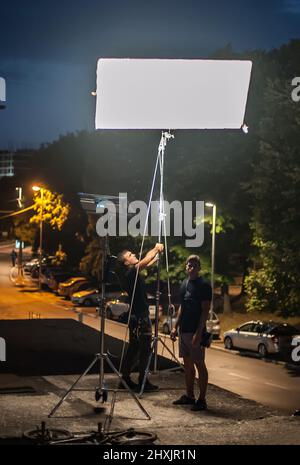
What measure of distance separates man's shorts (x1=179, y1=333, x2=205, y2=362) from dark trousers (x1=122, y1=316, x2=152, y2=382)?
0.85m

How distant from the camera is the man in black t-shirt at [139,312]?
9711 millimetres

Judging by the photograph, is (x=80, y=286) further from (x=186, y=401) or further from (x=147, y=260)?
(x=186, y=401)

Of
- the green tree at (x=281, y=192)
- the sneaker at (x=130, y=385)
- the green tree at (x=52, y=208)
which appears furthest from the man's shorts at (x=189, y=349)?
the green tree at (x=52, y=208)

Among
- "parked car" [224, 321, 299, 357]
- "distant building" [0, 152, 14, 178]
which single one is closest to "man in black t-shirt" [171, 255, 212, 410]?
"parked car" [224, 321, 299, 357]

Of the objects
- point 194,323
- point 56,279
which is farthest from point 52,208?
point 194,323

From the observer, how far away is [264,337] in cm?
2784

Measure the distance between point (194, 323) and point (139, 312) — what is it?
112cm

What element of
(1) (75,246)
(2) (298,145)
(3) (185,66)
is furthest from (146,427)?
(1) (75,246)

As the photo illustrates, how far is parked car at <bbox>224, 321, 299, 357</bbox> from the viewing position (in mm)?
27192

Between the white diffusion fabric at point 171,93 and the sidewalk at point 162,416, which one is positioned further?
the white diffusion fabric at point 171,93

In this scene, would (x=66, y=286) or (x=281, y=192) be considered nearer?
(x=281, y=192)

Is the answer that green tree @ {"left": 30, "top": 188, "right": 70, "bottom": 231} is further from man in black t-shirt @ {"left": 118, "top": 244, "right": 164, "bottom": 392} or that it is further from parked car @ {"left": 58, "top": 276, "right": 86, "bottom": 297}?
man in black t-shirt @ {"left": 118, "top": 244, "right": 164, "bottom": 392}

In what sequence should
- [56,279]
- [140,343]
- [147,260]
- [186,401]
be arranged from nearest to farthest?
[186,401] < [147,260] < [140,343] < [56,279]

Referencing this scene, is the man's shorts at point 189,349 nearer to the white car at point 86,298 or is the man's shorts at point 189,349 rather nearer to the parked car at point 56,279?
the white car at point 86,298
